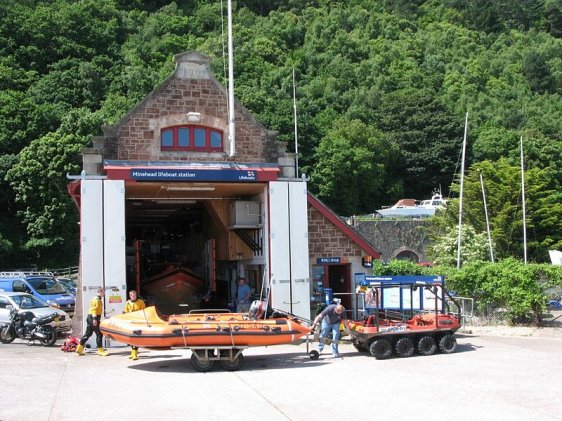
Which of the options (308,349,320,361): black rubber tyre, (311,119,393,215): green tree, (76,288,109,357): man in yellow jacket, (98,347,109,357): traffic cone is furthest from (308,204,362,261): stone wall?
(311,119,393,215): green tree

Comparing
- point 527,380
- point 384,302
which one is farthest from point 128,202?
point 527,380

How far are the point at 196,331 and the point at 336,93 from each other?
258ft

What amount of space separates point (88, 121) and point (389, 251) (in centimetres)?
2268

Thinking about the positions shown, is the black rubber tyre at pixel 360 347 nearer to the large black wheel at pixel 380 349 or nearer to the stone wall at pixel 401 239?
the large black wheel at pixel 380 349

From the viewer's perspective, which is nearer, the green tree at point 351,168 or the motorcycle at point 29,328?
the motorcycle at point 29,328

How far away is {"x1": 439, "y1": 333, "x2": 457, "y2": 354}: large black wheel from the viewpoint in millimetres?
18406

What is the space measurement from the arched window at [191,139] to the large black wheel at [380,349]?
7681mm

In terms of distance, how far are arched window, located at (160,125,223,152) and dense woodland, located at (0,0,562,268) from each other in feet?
82.9

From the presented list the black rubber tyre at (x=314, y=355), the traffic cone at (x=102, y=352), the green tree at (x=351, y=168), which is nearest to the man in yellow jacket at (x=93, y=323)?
the traffic cone at (x=102, y=352)

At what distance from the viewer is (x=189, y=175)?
828 inches

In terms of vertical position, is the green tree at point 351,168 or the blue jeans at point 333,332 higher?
the green tree at point 351,168

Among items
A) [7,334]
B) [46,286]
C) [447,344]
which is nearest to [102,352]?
[7,334]

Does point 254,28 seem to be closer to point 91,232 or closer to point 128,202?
point 128,202

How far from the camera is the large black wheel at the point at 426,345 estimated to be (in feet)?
59.9
